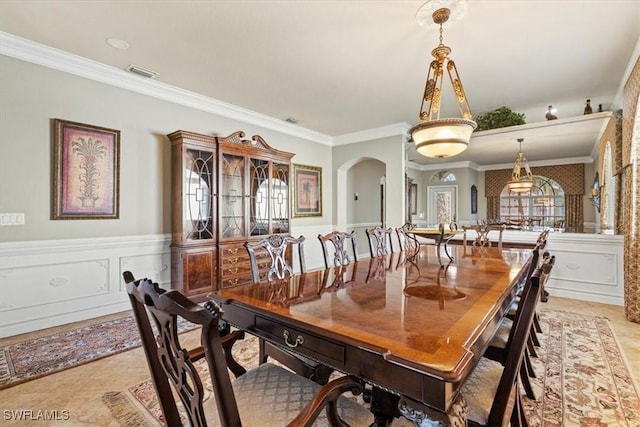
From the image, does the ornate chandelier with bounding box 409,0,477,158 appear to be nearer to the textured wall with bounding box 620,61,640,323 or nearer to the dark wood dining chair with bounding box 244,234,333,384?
the dark wood dining chair with bounding box 244,234,333,384

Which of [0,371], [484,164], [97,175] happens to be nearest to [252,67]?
[97,175]

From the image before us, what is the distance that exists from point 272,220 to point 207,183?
1137 millimetres

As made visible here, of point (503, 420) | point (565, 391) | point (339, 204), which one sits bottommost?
point (565, 391)

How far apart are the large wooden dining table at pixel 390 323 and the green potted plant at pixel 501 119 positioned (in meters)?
3.15

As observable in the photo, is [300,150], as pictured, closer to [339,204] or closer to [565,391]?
[339,204]

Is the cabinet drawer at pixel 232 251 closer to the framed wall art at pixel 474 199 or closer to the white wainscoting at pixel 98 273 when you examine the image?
the white wainscoting at pixel 98 273

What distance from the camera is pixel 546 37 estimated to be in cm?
269

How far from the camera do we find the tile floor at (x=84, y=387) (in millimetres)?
1775

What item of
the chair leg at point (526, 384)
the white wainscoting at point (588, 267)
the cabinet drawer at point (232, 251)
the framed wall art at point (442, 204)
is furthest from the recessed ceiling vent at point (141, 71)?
the framed wall art at point (442, 204)

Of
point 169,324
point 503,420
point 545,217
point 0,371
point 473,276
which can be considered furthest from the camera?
point 545,217

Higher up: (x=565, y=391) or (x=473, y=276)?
(x=473, y=276)

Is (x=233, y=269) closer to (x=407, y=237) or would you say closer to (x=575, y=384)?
(x=407, y=237)

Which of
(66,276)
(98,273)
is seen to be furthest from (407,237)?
(66,276)

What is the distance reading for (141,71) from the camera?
3.33m
